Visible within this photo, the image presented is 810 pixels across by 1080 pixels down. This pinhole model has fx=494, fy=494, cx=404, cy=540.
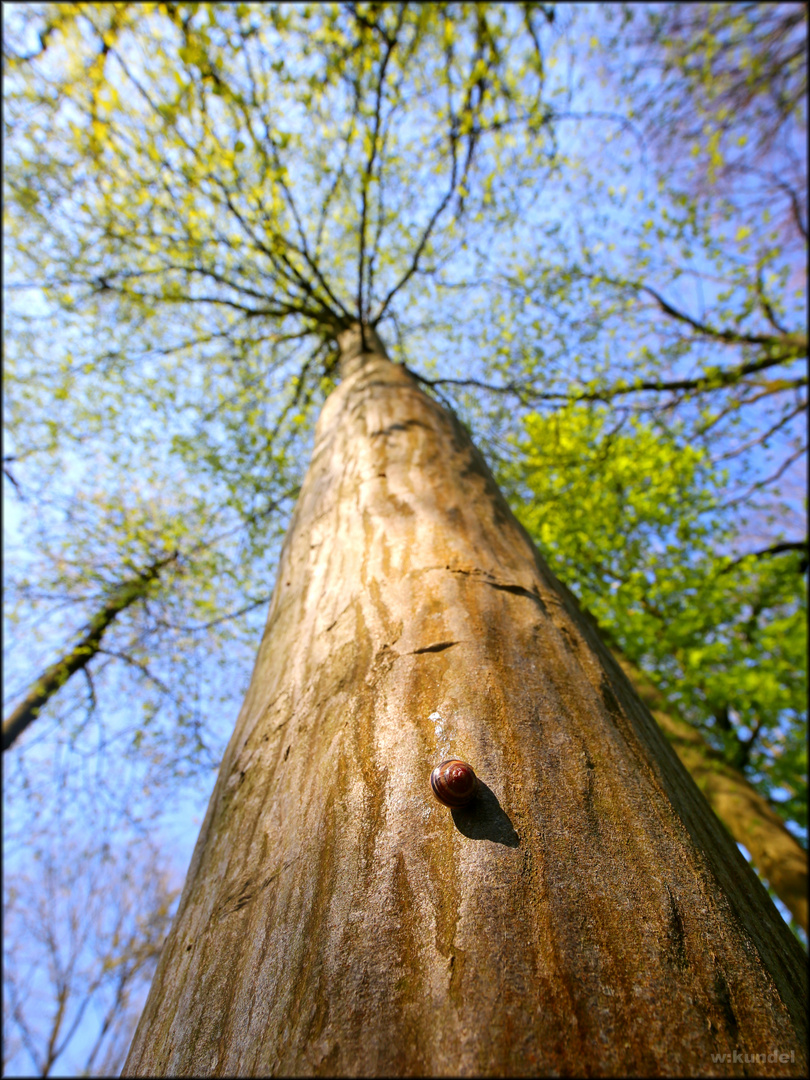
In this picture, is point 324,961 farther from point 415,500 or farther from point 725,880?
point 415,500

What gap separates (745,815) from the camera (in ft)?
17.6

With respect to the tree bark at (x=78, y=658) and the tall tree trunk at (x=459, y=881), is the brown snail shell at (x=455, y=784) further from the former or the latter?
the tree bark at (x=78, y=658)

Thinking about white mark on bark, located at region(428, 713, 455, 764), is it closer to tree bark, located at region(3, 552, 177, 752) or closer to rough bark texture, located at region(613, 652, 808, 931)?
rough bark texture, located at region(613, 652, 808, 931)

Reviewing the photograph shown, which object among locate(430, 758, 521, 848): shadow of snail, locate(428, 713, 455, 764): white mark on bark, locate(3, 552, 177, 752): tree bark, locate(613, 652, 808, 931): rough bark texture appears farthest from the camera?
locate(3, 552, 177, 752): tree bark

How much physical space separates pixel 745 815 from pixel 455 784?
639 cm

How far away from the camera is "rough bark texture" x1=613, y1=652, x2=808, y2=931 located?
5.00 metres

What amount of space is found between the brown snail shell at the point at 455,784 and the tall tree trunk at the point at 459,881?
0.11 feet

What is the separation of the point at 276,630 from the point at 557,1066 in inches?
51.7

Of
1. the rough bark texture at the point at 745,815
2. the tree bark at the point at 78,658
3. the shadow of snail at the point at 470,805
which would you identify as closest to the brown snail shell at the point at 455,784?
the shadow of snail at the point at 470,805

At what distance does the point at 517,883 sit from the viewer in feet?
2.33

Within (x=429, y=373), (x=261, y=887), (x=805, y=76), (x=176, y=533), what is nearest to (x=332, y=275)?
(x=429, y=373)

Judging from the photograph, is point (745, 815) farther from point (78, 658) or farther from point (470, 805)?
point (78, 658)

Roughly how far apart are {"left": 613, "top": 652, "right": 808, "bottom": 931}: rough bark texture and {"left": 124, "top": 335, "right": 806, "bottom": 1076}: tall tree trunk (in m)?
4.14

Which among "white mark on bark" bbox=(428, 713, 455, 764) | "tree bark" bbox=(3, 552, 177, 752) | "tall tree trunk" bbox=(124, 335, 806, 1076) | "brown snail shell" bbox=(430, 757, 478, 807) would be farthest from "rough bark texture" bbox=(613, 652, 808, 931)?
"tree bark" bbox=(3, 552, 177, 752)
